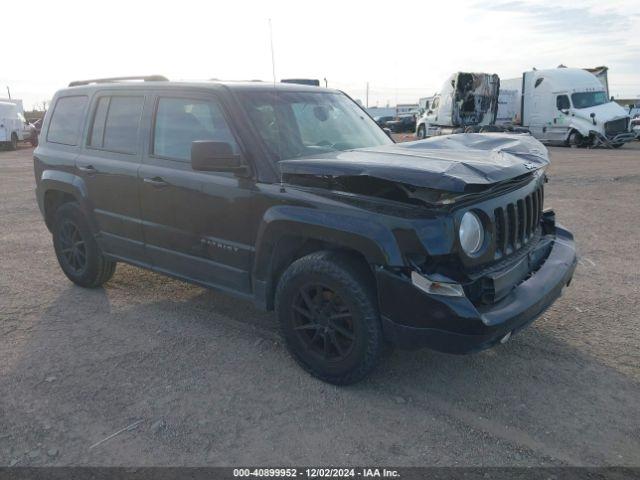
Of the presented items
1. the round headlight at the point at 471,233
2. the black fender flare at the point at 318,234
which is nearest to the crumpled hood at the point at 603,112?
the round headlight at the point at 471,233

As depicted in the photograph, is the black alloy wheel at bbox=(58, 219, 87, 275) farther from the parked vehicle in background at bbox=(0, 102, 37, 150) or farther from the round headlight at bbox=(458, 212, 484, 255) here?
the parked vehicle in background at bbox=(0, 102, 37, 150)

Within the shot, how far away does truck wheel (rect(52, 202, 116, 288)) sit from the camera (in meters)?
5.09

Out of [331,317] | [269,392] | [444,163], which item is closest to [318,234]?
[331,317]

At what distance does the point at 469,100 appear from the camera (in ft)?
80.3

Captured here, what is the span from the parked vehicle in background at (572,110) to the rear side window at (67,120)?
21.8 metres

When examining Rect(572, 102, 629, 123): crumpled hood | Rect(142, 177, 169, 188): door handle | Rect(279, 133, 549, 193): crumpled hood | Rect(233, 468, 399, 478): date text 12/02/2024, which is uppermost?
Rect(279, 133, 549, 193): crumpled hood

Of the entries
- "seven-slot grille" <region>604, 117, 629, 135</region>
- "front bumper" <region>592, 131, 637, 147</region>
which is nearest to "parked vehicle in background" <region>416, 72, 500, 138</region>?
"front bumper" <region>592, 131, 637, 147</region>

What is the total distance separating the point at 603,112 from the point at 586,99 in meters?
0.95

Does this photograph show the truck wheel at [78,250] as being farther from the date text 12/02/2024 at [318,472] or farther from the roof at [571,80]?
the roof at [571,80]

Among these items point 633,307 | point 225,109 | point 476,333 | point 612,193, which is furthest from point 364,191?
point 612,193

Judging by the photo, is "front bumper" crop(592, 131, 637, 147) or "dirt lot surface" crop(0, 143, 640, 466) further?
"front bumper" crop(592, 131, 637, 147)

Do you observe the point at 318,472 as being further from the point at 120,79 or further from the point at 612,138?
the point at 612,138

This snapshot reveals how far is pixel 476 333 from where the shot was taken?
113 inches

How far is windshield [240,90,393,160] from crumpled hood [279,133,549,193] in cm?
30
